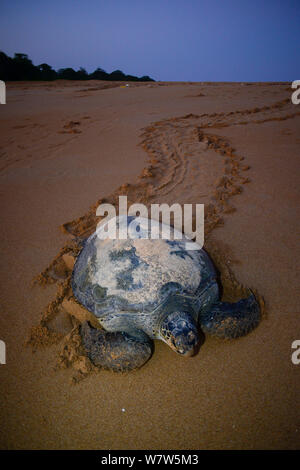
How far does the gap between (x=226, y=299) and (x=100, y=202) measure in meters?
2.34

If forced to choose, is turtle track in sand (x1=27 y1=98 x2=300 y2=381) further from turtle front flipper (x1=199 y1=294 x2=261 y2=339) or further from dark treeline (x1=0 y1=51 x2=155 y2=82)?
dark treeline (x1=0 y1=51 x2=155 y2=82)

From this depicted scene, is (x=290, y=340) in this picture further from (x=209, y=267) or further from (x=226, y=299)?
(x=209, y=267)

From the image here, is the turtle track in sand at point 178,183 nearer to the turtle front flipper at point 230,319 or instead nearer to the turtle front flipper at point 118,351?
the turtle front flipper at point 118,351

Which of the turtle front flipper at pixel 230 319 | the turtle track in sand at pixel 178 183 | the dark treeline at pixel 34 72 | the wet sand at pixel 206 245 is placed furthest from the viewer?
the dark treeline at pixel 34 72

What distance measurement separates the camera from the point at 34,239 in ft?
10.2

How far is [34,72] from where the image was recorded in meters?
20.8

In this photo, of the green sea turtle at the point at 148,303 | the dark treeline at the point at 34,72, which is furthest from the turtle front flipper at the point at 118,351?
the dark treeline at the point at 34,72

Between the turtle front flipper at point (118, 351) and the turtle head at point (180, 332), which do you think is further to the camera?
the turtle front flipper at point (118, 351)

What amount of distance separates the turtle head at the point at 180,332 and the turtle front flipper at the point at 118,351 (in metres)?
0.19

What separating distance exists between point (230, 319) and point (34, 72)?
2641 cm

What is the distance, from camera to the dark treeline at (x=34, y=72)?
19531 millimetres

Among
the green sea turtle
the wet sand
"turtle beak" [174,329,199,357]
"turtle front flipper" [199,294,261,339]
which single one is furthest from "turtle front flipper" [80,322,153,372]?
"turtle front flipper" [199,294,261,339]

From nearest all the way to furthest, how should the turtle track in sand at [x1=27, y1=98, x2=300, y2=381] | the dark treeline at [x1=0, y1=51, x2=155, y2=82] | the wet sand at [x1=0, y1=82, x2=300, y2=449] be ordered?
the wet sand at [x1=0, y1=82, x2=300, y2=449] → the turtle track in sand at [x1=27, y1=98, x2=300, y2=381] → the dark treeline at [x1=0, y1=51, x2=155, y2=82]

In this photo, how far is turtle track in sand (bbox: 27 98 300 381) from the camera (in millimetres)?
2128
